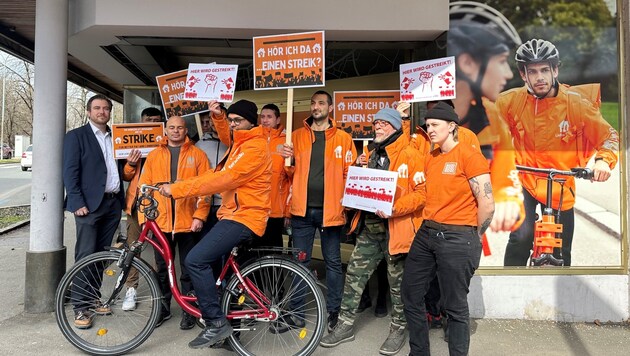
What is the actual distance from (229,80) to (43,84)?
192 centimetres

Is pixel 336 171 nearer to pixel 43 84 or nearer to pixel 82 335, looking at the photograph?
pixel 82 335

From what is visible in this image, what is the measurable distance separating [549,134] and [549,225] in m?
0.93

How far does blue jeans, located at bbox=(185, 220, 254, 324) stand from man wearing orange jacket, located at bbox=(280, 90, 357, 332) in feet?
2.75

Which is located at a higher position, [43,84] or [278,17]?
[278,17]

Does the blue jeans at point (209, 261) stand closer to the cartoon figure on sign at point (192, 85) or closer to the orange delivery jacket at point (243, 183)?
the orange delivery jacket at point (243, 183)

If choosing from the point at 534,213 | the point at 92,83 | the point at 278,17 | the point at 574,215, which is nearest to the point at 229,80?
the point at 278,17

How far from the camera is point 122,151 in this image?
4418mm

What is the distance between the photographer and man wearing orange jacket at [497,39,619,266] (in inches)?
181

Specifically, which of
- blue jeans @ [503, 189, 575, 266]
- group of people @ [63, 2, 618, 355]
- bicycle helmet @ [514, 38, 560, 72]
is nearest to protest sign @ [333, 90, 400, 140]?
group of people @ [63, 2, 618, 355]

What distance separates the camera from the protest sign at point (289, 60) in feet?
13.9

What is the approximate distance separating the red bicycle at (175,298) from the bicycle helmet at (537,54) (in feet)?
10.3

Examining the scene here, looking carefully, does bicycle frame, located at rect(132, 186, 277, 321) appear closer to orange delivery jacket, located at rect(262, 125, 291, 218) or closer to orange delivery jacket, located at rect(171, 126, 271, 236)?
orange delivery jacket, located at rect(171, 126, 271, 236)

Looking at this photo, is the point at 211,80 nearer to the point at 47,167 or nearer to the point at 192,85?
the point at 192,85

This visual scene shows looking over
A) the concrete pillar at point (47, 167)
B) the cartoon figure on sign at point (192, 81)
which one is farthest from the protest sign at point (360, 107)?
the concrete pillar at point (47, 167)
